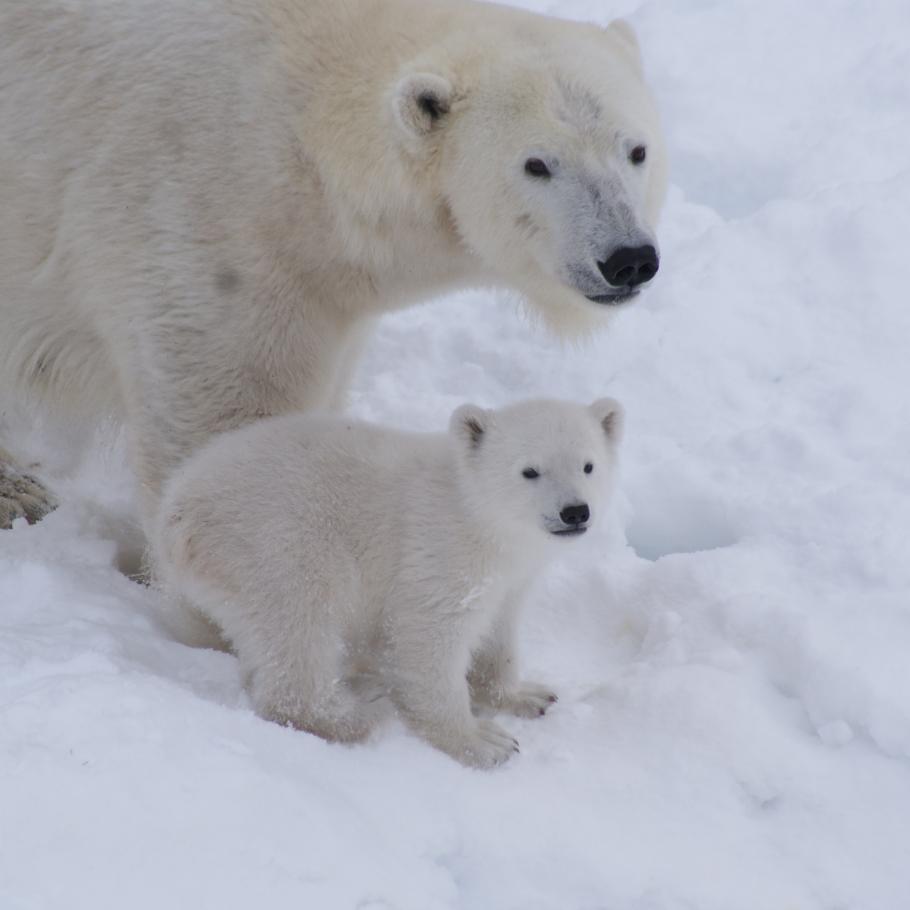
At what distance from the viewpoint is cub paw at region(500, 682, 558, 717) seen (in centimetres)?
362

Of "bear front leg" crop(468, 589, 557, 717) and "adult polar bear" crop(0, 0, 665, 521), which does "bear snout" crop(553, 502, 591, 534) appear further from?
"adult polar bear" crop(0, 0, 665, 521)

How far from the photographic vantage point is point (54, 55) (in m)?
3.99

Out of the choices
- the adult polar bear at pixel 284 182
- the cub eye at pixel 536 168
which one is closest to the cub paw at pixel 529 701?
the adult polar bear at pixel 284 182

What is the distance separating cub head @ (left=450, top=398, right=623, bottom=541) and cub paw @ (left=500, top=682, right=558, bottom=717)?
0.52 metres

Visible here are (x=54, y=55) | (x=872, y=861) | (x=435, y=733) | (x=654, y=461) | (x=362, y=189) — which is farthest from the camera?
(x=654, y=461)

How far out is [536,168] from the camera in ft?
11.2

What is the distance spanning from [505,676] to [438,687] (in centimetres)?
36

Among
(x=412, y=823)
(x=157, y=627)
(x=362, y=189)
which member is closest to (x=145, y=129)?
(x=362, y=189)

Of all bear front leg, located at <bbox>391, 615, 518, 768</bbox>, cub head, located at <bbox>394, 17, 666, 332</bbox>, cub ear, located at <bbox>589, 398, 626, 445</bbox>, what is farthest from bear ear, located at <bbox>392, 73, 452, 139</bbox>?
bear front leg, located at <bbox>391, 615, 518, 768</bbox>

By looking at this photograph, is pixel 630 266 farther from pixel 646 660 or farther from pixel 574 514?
pixel 646 660

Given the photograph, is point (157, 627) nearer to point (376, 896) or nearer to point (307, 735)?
point (307, 735)

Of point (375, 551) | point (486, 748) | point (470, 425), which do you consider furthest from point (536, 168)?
point (486, 748)

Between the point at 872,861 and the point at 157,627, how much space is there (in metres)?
1.97

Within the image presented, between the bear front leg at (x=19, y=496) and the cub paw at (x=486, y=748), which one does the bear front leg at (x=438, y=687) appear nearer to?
the cub paw at (x=486, y=748)
